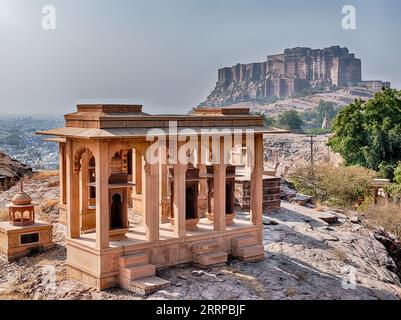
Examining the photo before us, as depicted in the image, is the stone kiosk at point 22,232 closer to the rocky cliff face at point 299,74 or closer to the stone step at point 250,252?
the stone step at point 250,252

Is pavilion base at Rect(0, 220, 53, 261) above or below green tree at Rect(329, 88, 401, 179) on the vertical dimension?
below

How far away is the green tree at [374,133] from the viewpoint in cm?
2938

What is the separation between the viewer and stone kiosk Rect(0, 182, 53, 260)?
30.9 feet

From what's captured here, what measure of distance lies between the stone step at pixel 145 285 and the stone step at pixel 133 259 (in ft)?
0.81

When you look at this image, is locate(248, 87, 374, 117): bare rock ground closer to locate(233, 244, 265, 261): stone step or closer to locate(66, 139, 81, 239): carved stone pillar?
locate(233, 244, 265, 261): stone step

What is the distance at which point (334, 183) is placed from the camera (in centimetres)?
2141

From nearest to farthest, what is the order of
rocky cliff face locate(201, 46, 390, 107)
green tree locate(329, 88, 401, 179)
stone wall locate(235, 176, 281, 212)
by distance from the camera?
1. stone wall locate(235, 176, 281, 212)
2. green tree locate(329, 88, 401, 179)
3. rocky cliff face locate(201, 46, 390, 107)

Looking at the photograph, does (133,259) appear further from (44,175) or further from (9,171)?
(9,171)

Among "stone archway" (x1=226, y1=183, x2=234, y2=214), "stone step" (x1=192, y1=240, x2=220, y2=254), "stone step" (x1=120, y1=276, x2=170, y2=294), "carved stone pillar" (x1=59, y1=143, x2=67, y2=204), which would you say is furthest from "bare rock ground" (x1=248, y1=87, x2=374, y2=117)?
"stone step" (x1=120, y1=276, x2=170, y2=294)

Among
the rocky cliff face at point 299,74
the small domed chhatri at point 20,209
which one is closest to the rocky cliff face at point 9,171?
the small domed chhatri at point 20,209

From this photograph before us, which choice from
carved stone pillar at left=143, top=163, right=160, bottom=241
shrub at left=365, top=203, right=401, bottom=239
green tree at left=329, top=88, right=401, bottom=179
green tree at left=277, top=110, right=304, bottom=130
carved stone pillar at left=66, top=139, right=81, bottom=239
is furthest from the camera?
green tree at left=277, top=110, right=304, bottom=130

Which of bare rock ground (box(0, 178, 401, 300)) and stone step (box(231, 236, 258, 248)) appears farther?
stone step (box(231, 236, 258, 248))

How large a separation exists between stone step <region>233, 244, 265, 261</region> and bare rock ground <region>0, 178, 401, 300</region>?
0.14 metres

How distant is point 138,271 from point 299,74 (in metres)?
141
